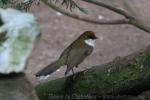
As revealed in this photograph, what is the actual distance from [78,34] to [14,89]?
5.34 m

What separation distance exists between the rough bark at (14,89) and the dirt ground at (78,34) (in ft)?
13.9

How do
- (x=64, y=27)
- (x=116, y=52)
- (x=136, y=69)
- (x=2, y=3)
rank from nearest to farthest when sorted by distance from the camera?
(x=2, y=3) < (x=136, y=69) < (x=116, y=52) < (x=64, y=27)

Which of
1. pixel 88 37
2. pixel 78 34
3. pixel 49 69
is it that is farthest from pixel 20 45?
pixel 78 34

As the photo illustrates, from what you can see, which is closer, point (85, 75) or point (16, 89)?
point (16, 89)

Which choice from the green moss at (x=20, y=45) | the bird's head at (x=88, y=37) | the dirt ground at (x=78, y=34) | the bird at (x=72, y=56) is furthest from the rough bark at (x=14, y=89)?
the dirt ground at (x=78, y=34)

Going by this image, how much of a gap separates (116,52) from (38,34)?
4980 mm

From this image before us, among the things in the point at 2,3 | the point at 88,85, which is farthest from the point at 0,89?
the point at 88,85

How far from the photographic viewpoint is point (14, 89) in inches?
65.2

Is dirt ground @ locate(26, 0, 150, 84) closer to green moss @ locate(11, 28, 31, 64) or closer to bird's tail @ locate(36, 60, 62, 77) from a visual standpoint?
bird's tail @ locate(36, 60, 62, 77)

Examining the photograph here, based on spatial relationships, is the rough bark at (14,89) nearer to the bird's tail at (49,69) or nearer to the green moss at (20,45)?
the green moss at (20,45)

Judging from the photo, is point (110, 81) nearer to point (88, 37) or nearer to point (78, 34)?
point (88, 37)

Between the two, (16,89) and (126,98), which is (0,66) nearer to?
(16,89)

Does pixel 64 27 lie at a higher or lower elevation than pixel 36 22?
lower

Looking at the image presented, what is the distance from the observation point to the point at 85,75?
3.15 meters
